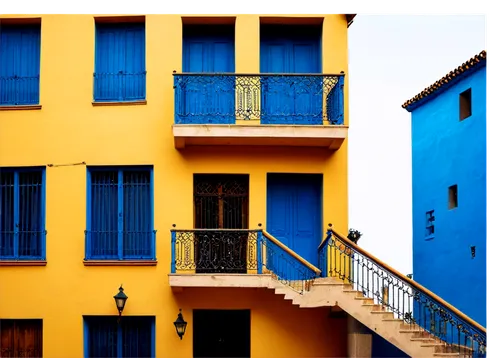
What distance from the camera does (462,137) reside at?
66.8ft

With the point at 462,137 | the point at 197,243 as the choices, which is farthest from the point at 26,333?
the point at 462,137

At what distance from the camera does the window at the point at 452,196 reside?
21141mm

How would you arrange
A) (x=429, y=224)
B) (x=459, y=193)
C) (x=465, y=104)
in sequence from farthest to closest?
(x=429, y=224) → (x=465, y=104) → (x=459, y=193)

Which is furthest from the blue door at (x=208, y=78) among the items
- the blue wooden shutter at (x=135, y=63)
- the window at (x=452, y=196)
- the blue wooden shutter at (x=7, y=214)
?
the window at (x=452, y=196)

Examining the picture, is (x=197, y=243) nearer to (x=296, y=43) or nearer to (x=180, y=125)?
(x=180, y=125)

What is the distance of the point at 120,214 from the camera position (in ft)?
54.4

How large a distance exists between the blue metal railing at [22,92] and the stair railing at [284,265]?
569cm

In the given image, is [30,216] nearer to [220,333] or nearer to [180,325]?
[180,325]

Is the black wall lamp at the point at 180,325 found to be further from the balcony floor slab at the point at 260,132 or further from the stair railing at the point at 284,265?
the balcony floor slab at the point at 260,132

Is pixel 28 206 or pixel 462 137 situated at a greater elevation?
pixel 462 137

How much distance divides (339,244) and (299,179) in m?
2.22

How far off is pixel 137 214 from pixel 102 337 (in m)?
2.53

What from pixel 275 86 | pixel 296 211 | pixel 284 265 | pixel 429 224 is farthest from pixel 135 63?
pixel 429 224

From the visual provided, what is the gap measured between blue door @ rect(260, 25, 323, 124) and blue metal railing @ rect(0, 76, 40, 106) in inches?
184
